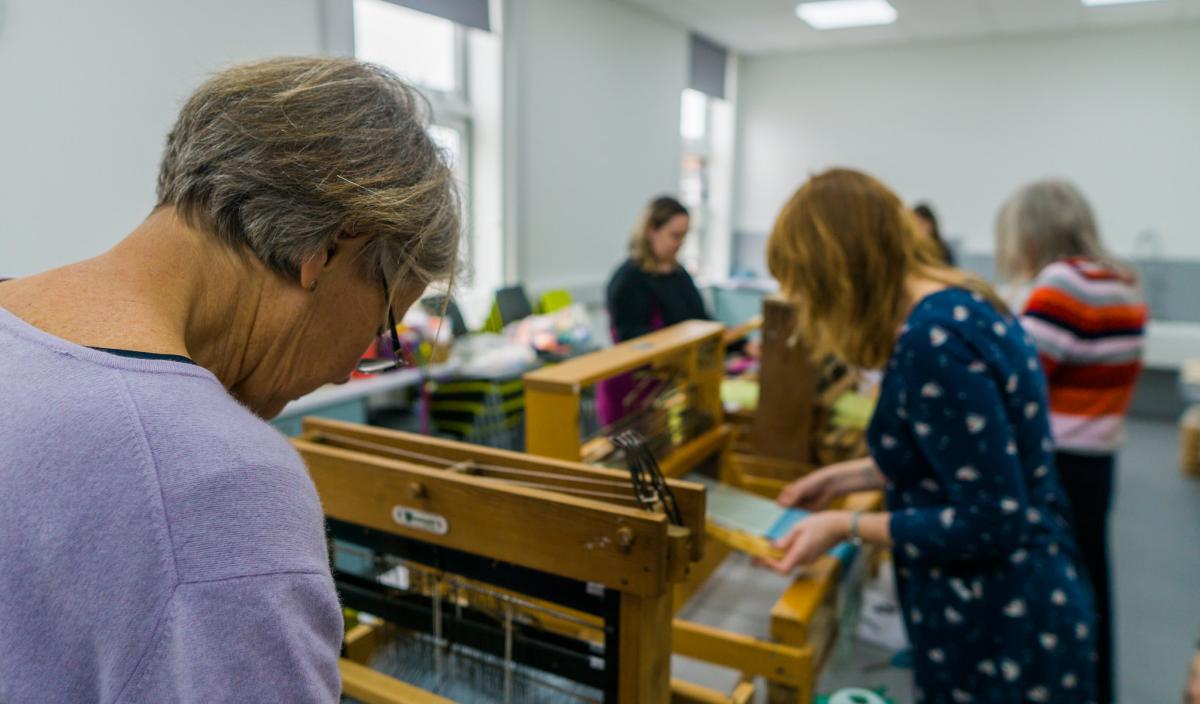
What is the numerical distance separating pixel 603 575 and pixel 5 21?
2.43m

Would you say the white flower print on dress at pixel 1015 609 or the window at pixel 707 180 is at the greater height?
the window at pixel 707 180

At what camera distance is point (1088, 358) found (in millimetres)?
1999

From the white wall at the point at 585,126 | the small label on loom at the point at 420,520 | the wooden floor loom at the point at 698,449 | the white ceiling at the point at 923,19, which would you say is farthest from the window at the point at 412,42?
the small label on loom at the point at 420,520

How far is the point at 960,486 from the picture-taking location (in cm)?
120

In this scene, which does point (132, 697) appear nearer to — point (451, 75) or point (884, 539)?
point (884, 539)

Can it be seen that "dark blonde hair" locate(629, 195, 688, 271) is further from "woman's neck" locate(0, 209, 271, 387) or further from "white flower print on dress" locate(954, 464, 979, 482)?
"woman's neck" locate(0, 209, 271, 387)

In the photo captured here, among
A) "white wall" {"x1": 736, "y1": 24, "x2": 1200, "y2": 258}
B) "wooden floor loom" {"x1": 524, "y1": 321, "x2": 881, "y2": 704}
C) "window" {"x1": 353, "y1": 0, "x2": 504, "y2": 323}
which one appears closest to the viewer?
"wooden floor loom" {"x1": 524, "y1": 321, "x2": 881, "y2": 704}

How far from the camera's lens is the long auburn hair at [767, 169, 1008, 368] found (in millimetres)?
1308

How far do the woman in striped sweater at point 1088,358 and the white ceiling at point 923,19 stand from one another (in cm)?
373

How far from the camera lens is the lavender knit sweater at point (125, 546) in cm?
47

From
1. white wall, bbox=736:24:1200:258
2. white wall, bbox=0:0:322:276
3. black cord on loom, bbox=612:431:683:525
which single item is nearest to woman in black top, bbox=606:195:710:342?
white wall, bbox=0:0:322:276

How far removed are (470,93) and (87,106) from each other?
2.20m

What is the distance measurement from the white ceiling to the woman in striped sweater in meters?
3.73

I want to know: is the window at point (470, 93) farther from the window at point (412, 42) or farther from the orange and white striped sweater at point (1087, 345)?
the orange and white striped sweater at point (1087, 345)
